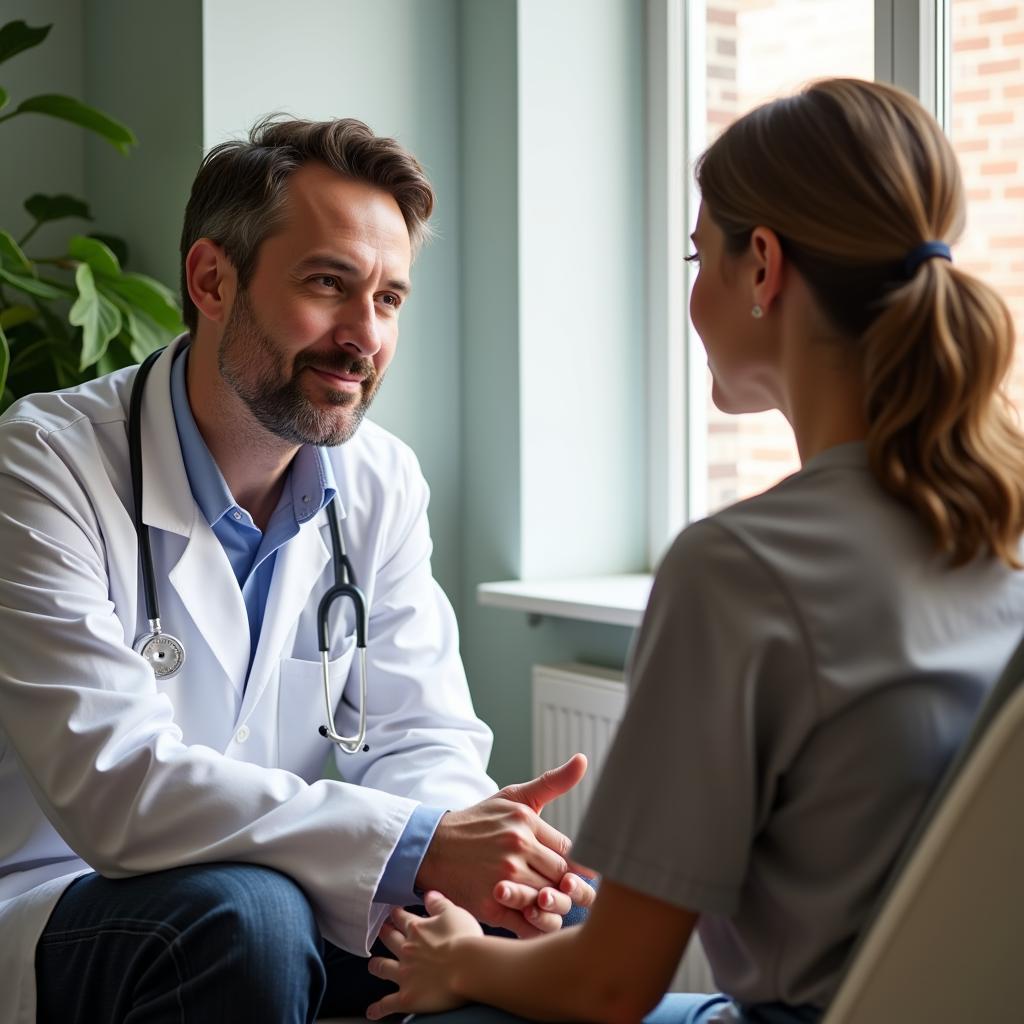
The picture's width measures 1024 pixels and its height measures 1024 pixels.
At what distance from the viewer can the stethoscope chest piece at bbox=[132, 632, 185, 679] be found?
145 centimetres

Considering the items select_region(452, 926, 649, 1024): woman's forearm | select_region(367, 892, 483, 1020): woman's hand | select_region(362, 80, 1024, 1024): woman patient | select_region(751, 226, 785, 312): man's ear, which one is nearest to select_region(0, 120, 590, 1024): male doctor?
select_region(367, 892, 483, 1020): woman's hand

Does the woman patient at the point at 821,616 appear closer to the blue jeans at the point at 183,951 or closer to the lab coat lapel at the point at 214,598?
the blue jeans at the point at 183,951

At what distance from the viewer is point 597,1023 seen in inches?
32.9

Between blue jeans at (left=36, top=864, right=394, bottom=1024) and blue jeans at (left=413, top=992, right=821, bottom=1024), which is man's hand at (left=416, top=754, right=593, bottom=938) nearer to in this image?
blue jeans at (left=36, top=864, right=394, bottom=1024)

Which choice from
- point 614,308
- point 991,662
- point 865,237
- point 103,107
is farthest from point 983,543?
point 103,107

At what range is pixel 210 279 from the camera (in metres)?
1.70

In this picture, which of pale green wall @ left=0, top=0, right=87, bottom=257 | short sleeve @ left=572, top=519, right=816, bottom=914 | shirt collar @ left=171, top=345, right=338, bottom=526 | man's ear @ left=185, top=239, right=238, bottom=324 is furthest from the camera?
pale green wall @ left=0, top=0, right=87, bottom=257

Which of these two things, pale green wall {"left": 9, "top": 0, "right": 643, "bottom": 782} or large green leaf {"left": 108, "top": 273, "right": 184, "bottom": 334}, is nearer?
large green leaf {"left": 108, "top": 273, "right": 184, "bottom": 334}

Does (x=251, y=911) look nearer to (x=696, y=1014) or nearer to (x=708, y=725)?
(x=696, y=1014)

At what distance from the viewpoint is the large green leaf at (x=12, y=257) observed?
2.05m

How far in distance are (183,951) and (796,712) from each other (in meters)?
0.69

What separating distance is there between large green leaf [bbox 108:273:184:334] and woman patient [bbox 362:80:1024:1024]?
1.50 meters

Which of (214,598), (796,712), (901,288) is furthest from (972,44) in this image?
(796,712)

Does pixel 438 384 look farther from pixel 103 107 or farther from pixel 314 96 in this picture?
pixel 103 107
